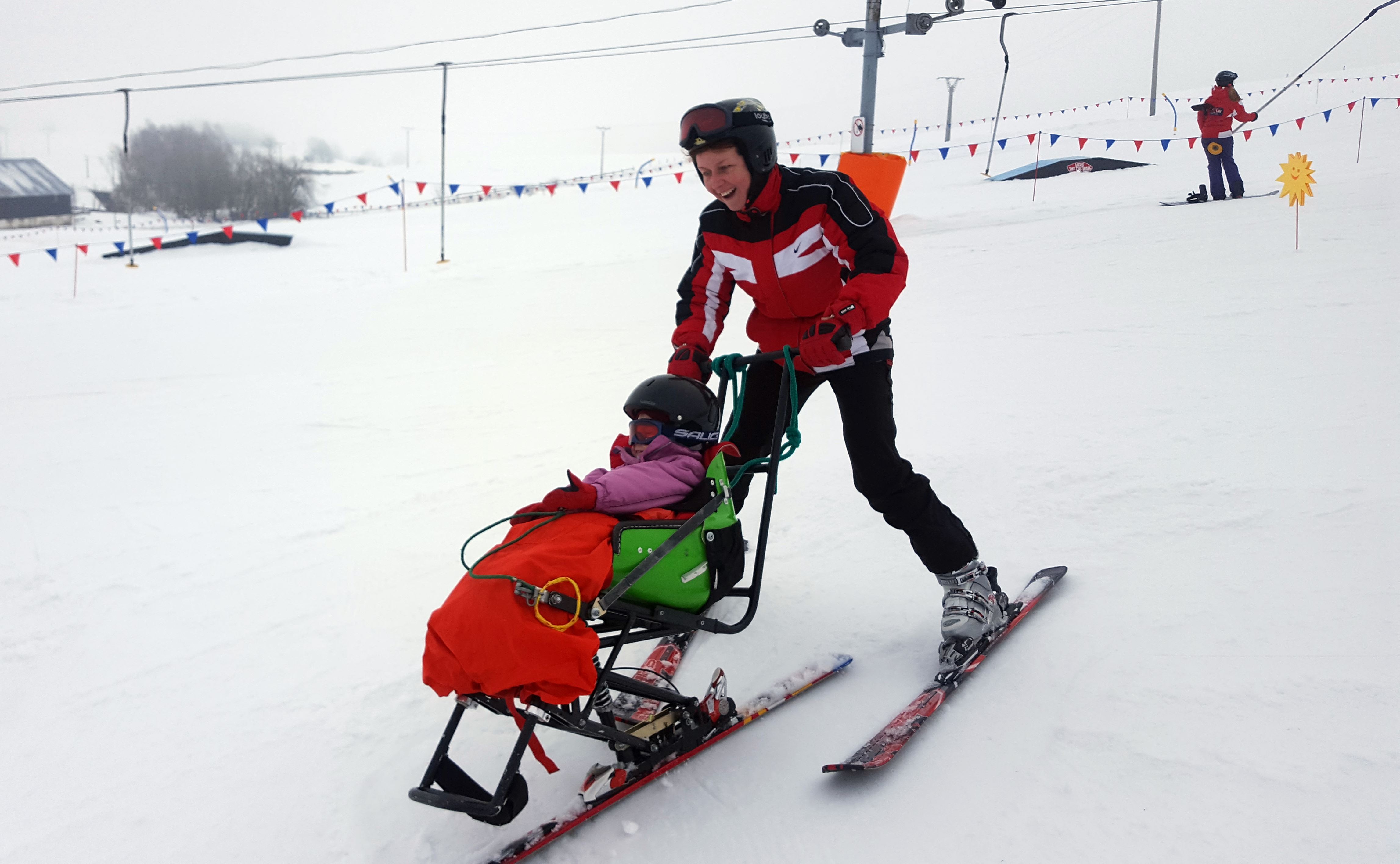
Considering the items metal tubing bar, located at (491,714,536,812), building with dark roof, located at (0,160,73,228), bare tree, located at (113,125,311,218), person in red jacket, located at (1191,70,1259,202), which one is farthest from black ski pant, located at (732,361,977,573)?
building with dark roof, located at (0,160,73,228)

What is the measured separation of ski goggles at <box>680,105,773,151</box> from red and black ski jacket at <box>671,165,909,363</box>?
0.63ft

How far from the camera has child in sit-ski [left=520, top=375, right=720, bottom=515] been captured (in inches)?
84.3

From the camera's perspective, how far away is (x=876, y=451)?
268 centimetres

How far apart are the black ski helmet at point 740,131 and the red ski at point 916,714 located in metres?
1.61

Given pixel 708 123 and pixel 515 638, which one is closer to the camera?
pixel 515 638

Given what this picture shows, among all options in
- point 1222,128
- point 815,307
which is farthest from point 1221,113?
point 815,307

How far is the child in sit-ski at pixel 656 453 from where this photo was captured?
214cm

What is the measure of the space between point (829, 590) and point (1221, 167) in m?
11.4

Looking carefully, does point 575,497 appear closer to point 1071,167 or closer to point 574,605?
point 574,605

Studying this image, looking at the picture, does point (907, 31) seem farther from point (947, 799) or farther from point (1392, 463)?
point (947, 799)

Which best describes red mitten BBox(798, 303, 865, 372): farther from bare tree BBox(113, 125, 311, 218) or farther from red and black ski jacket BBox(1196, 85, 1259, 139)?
bare tree BBox(113, 125, 311, 218)

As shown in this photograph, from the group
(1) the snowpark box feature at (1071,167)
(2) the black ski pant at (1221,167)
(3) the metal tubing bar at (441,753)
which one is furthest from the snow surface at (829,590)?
(1) the snowpark box feature at (1071,167)

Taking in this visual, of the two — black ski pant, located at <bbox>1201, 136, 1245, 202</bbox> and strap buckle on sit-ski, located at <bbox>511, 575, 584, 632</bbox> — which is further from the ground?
black ski pant, located at <bbox>1201, 136, 1245, 202</bbox>

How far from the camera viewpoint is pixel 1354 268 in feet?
22.8
